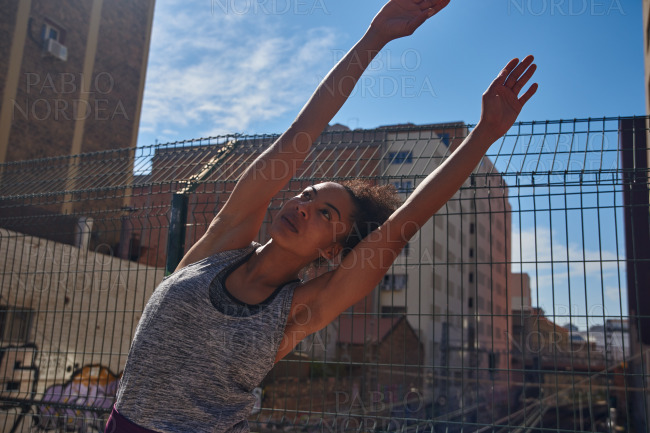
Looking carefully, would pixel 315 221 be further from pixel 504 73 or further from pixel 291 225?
pixel 504 73

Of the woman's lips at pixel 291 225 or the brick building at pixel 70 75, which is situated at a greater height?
the brick building at pixel 70 75

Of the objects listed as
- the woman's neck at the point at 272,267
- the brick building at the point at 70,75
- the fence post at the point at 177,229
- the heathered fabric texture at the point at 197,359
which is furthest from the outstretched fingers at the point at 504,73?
the brick building at the point at 70,75

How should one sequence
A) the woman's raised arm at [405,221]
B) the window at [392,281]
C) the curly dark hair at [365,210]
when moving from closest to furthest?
the woman's raised arm at [405,221] < the curly dark hair at [365,210] < the window at [392,281]

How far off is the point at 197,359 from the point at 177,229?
101 inches

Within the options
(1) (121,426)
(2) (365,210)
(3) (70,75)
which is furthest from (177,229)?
(3) (70,75)

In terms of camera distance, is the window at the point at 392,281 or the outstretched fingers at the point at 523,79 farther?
the window at the point at 392,281

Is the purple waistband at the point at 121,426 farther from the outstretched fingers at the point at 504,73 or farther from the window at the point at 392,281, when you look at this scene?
the window at the point at 392,281

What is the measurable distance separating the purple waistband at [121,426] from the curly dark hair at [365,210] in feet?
2.71

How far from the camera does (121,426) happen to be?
144cm

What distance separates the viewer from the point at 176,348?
1.46 metres

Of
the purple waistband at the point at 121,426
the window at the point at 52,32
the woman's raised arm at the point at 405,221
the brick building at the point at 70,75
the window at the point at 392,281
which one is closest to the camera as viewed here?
the purple waistband at the point at 121,426

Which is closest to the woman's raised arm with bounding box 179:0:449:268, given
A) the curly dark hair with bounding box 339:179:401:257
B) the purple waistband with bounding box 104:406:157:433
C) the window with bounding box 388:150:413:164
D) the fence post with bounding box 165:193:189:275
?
the curly dark hair with bounding box 339:179:401:257

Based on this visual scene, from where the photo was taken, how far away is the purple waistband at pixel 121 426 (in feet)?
4.64

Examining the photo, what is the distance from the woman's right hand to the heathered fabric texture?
900 mm
